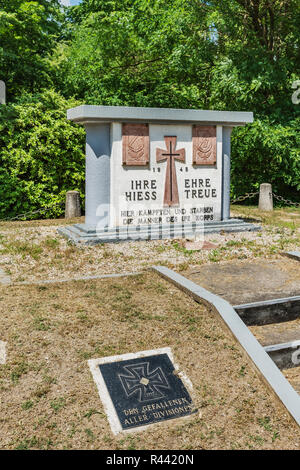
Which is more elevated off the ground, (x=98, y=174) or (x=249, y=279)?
(x=98, y=174)

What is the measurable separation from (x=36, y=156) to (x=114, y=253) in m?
5.86

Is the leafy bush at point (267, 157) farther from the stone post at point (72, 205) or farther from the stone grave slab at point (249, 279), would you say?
the stone grave slab at point (249, 279)

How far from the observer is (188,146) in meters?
9.04

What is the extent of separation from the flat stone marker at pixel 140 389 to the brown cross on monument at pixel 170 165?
531cm

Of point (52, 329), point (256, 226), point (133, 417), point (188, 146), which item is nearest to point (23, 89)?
point (188, 146)

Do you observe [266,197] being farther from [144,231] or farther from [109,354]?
[109,354]

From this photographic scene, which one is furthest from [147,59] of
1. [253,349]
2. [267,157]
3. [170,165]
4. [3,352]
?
[3,352]

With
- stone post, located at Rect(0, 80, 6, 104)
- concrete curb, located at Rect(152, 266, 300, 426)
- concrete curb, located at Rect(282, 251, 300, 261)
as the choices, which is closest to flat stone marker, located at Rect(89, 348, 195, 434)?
concrete curb, located at Rect(152, 266, 300, 426)

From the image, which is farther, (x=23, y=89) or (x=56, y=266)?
(x=23, y=89)

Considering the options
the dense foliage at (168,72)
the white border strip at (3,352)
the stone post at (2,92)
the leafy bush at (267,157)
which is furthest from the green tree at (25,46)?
the white border strip at (3,352)

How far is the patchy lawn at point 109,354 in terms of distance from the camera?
3162 mm

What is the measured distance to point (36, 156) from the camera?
1214 centimetres
